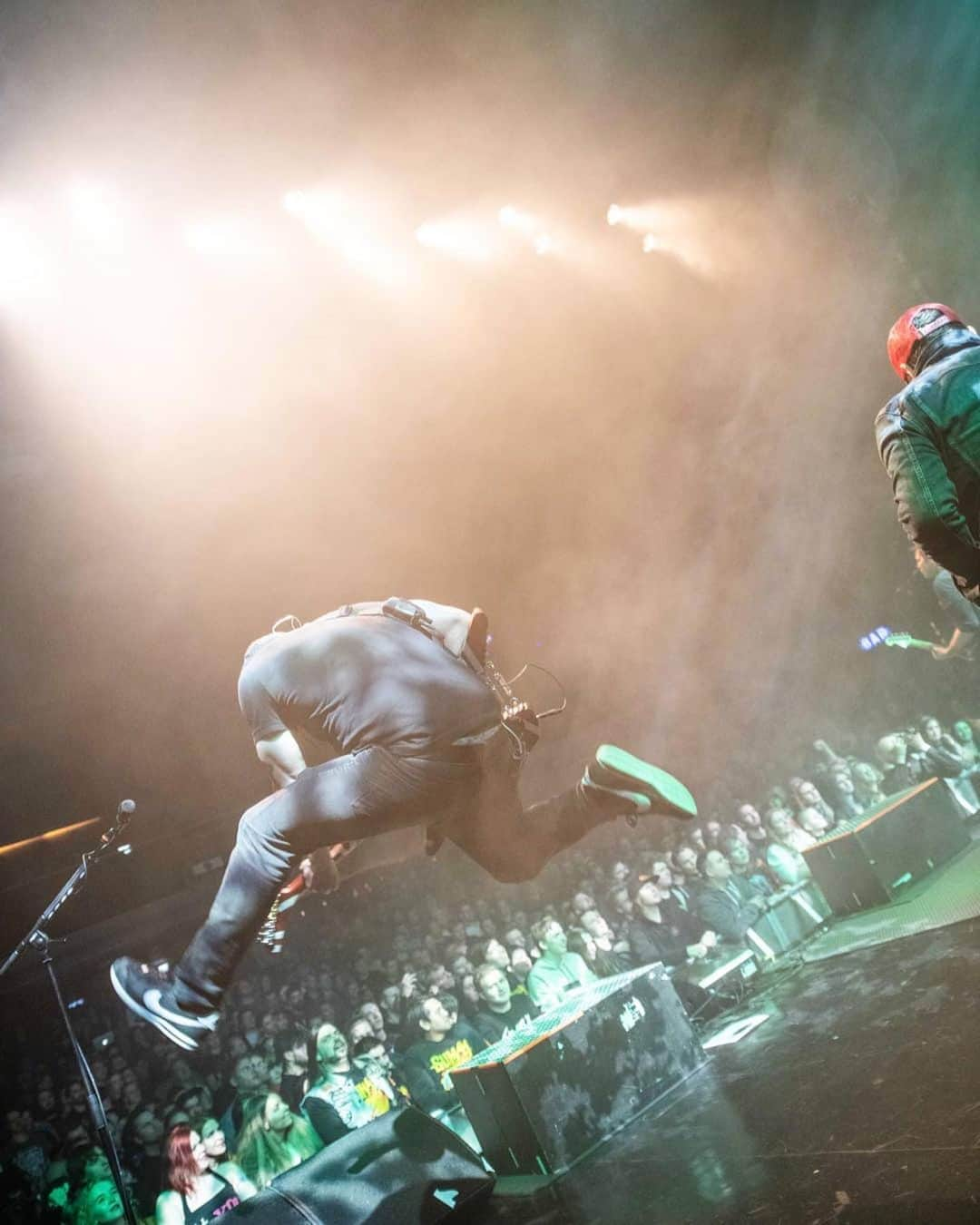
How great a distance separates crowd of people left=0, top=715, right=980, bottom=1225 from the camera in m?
4.52

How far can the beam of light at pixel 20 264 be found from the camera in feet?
13.0

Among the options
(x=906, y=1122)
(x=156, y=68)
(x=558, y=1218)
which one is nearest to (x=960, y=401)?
(x=906, y=1122)

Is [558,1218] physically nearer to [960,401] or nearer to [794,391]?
[960,401]

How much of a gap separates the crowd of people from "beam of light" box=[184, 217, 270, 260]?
5.33 meters

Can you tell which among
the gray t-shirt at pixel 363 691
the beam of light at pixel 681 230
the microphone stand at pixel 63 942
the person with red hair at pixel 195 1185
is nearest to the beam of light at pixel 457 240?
the beam of light at pixel 681 230

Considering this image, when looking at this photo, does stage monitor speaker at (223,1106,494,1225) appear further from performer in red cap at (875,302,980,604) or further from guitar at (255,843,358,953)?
performer in red cap at (875,302,980,604)

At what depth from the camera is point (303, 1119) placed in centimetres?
472

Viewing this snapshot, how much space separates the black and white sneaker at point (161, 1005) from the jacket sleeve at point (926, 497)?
118 inches

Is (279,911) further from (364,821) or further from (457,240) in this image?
(457,240)

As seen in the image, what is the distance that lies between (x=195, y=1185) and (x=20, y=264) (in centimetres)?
571

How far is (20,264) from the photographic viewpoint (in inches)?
160

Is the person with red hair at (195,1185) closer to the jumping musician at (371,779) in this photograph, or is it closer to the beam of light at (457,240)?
the jumping musician at (371,779)

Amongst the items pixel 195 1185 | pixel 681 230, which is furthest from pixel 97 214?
pixel 195 1185

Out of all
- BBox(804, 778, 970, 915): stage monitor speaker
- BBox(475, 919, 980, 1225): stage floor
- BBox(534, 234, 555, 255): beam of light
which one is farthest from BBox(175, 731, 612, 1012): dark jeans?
BBox(534, 234, 555, 255): beam of light
